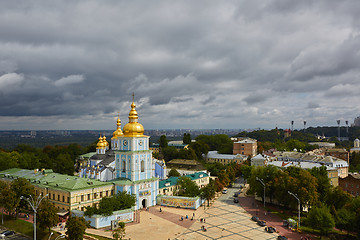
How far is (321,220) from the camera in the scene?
35.2 metres

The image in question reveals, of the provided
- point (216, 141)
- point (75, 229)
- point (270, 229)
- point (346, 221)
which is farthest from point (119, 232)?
point (216, 141)

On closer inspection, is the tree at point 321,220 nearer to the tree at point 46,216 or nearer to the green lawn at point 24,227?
the tree at point 46,216

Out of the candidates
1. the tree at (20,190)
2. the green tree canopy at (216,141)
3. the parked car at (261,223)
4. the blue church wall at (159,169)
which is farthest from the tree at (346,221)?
the green tree canopy at (216,141)

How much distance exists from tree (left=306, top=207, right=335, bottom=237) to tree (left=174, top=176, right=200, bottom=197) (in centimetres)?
2056

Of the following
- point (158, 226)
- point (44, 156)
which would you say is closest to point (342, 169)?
point (158, 226)

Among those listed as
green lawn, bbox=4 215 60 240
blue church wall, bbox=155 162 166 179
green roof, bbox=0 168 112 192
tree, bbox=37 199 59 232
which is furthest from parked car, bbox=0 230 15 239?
blue church wall, bbox=155 162 166 179

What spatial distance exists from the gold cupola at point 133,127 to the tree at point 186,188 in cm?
1285

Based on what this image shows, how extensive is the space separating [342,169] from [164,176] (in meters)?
47.4

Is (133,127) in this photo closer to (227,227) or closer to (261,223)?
(227,227)

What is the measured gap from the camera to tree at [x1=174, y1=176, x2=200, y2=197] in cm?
5131

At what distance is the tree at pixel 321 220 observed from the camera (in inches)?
1382

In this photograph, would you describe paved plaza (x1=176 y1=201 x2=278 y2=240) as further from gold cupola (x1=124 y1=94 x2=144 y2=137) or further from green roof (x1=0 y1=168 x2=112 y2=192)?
gold cupola (x1=124 y1=94 x2=144 y2=137)

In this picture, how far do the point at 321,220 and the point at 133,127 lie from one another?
→ 32155 millimetres

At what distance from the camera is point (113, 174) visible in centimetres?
5394
